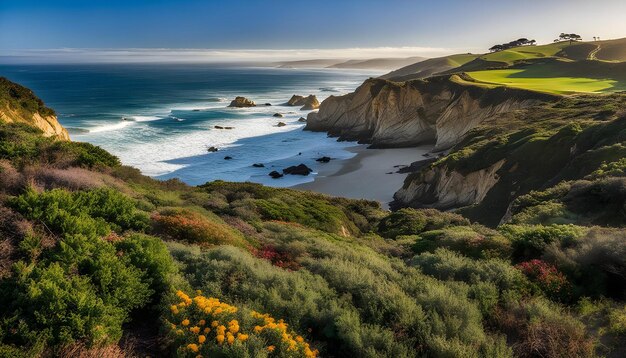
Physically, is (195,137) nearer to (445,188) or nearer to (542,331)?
(445,188)

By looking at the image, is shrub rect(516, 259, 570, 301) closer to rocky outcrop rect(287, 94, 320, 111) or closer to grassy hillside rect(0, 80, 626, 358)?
grassy hillside rect(0, 80, 626, 358)

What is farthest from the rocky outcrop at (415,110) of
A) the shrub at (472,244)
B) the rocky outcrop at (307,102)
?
the shrub at (472,244)

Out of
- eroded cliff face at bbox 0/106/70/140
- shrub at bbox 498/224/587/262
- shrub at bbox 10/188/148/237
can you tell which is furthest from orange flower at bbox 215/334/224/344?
eroded cliff face at bbox 0/106/70/140

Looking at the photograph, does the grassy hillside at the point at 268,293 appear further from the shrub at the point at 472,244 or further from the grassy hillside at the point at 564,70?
the grassy hillside at the point at 564,70

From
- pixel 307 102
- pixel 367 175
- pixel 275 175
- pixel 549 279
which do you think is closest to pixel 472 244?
pixel 549 279

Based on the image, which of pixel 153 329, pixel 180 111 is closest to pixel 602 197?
pixel 153 329

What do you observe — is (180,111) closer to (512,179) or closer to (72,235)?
(512,179)

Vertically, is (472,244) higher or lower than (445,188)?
higher
